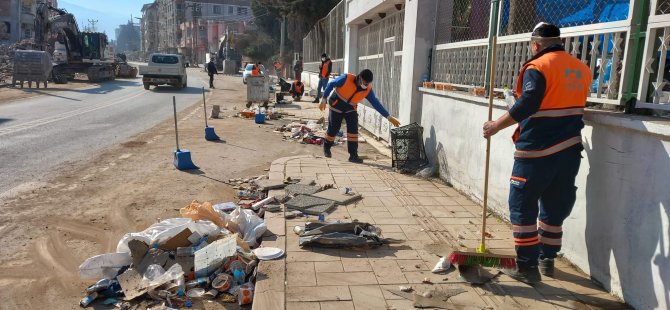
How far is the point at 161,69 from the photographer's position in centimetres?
2559

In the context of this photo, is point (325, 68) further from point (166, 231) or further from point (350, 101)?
point (166, 231)

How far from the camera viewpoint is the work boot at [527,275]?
3.79m

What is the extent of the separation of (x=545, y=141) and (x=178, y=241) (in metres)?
3.20

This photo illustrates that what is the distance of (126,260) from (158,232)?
0.37 metres

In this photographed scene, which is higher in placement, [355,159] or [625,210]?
[625,210]

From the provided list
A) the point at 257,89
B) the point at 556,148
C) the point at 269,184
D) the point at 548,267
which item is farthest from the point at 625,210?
the point at 257,89

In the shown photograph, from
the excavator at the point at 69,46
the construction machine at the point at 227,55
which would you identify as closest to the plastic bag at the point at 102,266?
the excavator at the point at 69,46

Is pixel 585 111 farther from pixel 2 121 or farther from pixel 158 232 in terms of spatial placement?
pixel 2 121

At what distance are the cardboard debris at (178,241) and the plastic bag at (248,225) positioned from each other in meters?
0.56

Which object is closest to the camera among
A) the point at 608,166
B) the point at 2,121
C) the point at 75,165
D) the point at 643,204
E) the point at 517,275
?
the point at 643,204

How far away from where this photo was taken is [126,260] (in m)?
4.23

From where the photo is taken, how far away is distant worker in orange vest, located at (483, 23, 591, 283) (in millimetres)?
3578

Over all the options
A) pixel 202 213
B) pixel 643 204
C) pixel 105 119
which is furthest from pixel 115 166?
pixel 643 204

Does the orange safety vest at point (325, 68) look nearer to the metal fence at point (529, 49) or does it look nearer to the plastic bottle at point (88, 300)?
the metal fence at point (529, 49)
